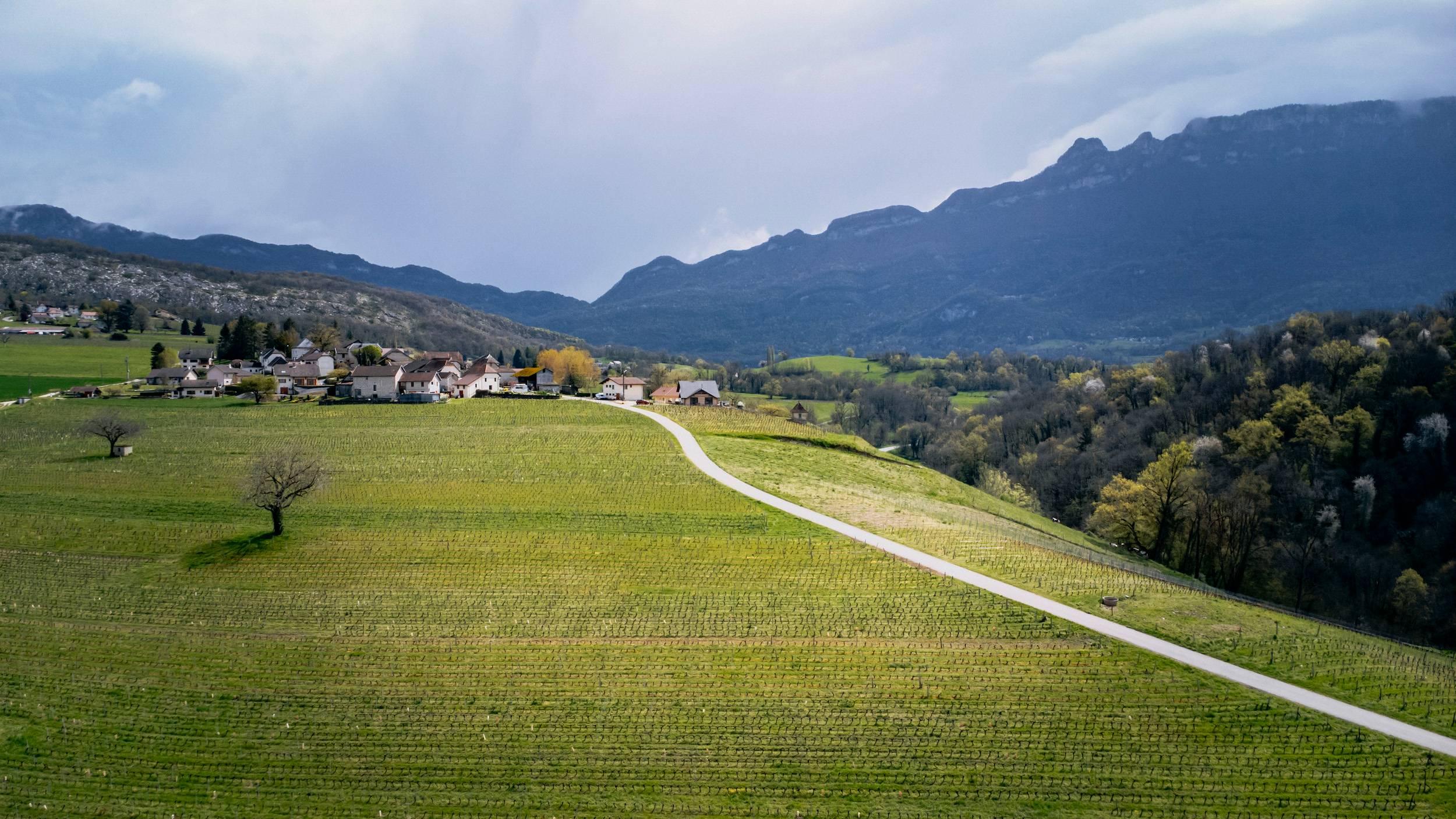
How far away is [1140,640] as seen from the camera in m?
32.1

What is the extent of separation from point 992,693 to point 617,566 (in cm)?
2011

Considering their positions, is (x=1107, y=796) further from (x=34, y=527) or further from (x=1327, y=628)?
(x=34, y=527)

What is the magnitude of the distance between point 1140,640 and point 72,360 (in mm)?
143296

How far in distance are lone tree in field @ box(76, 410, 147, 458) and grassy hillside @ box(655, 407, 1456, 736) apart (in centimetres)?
4696

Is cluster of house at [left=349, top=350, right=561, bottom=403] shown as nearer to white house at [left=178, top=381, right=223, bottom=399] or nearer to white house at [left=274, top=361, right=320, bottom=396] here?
white house at [left=274, top=361, right=320, bottom=396]

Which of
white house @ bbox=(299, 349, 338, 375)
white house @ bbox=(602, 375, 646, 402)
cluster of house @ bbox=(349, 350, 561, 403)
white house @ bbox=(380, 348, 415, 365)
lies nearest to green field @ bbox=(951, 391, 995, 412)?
white house @ bbox=(602, 375, 646, 402)

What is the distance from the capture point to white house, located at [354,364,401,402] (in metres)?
89.6

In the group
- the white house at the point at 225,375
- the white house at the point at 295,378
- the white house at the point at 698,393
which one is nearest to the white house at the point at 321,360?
the white house at the point at 295,378

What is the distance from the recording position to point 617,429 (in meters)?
73.1

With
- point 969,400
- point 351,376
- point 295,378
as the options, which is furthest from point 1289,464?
point 295,378

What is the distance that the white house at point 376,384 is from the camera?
3529 inches

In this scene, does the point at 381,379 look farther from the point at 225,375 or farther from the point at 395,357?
the point at 395,357

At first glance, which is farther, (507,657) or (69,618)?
(69,618)

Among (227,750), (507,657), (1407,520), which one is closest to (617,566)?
(507,657)
